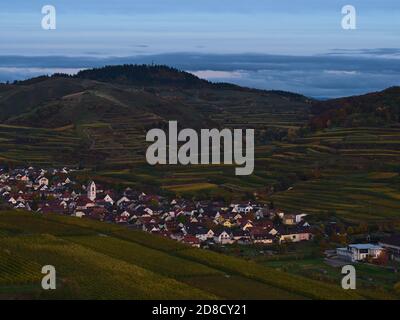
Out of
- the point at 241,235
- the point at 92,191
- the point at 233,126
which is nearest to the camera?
the point at 241,235

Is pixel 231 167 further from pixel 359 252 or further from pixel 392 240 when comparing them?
pixel 359 252

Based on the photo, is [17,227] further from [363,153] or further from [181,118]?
[181,118]

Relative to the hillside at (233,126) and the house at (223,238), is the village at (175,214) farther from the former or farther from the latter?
→ the hillside at (233,126)

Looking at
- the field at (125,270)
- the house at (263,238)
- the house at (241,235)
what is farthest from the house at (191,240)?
the field at (125,270)

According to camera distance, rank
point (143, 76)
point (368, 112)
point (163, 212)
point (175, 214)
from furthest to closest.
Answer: point (143, 76)
point (368, 112)
point (163, 212)
point (175, 214)

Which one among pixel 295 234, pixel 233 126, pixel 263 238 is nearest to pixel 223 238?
pixel 263 238
